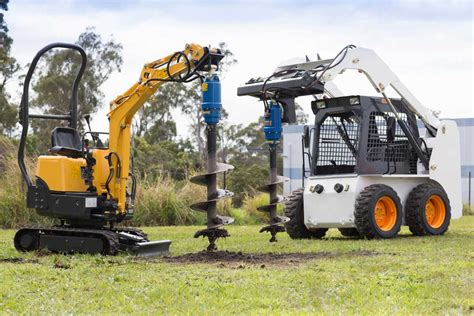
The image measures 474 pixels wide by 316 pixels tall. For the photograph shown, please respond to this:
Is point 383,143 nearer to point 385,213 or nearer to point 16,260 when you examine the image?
point 385,213

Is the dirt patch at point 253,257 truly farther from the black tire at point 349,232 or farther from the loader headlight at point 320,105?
the loader headlight at point 320,105

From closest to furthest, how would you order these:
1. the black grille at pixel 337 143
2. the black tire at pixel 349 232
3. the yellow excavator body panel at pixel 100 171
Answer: the yellow excavator body panel at pixel 100 171, the black grille at pixel 337 143, the black tire at pixel 349 232

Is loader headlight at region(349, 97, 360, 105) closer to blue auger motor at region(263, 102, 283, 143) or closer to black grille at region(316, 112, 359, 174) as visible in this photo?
black grille at region(316, 112, 359, 174)

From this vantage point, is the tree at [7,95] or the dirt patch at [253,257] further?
the tree at [7,95]

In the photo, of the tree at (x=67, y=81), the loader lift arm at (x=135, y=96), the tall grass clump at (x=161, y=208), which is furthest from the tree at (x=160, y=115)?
the loader lift arm at (x=135, y=96)

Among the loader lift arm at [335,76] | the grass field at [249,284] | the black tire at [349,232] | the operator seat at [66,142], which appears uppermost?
the loader lift arm at [335,76]

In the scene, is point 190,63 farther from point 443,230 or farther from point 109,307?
point 443,230

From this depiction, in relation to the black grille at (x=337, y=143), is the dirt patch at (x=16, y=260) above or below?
below

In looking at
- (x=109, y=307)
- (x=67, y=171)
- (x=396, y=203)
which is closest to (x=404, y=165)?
(x=396, y=203)

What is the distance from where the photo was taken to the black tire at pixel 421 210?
47.8ft

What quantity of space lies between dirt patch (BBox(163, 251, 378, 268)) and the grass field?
3 centimetres

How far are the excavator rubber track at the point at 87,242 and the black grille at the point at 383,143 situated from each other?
15.0 ft

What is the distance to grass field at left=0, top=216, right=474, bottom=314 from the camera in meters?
6.75

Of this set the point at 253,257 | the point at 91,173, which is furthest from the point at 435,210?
the point at 91,173
